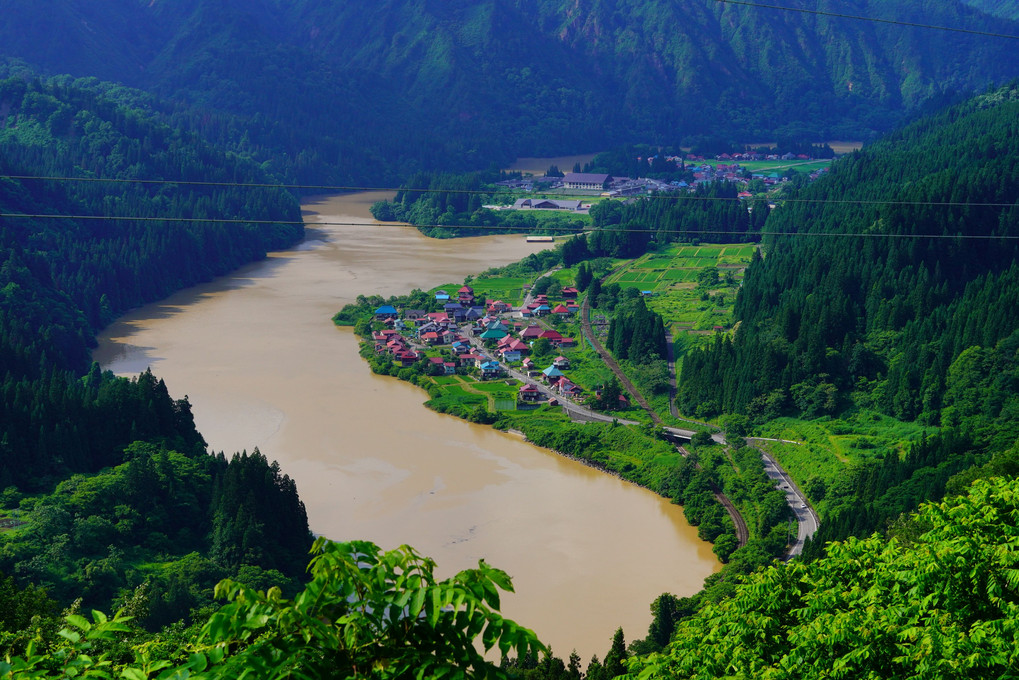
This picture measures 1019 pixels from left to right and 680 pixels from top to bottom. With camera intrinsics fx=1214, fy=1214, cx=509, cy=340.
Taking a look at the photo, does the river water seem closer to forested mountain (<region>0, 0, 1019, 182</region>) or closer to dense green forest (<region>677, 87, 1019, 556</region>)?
dense green forest (<region>677, 87, 1019, 556</region>)

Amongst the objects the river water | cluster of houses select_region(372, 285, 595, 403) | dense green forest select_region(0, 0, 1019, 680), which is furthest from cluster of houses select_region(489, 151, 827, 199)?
cluster of houses select_region(372, 285, 595, 403)

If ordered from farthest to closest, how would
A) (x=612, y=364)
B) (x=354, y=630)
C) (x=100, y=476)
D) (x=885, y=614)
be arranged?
(x=612, y=364), (x=100, y=476), (x=885, y=614), (x=354, y=630)

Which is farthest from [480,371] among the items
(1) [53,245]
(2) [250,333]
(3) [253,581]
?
(1) [53,245]

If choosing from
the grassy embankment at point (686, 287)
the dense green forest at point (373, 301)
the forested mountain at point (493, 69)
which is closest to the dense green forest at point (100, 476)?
the dense green forest at point (373, 301)

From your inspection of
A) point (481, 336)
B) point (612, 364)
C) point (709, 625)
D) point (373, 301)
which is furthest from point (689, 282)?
point (709, 625)

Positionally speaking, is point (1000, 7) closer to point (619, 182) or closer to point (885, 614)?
point (619, 182)
